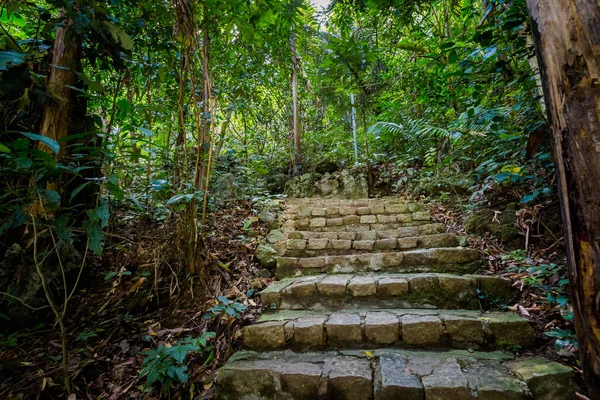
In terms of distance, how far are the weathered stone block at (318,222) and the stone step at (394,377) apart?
2.06 m

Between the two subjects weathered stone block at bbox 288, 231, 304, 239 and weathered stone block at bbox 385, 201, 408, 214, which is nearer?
weathered stone block at bbox 288, 231, 304, 239

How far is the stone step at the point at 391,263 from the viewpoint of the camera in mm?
2408

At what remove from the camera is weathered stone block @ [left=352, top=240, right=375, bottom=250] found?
9.73 feet

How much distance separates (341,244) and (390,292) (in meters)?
0.91

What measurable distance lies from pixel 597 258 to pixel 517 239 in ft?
5.46

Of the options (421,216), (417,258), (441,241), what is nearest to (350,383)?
(417,258)

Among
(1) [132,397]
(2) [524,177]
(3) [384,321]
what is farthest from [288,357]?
(2) [524,177]

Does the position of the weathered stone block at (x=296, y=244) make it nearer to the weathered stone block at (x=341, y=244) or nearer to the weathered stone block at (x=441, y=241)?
the weathered stone block at (x=341, y=244)

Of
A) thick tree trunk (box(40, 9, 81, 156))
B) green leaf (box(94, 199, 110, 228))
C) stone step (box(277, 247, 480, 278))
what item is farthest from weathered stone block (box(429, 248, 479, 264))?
thick tree trunk (box(40, 9, 81, 156))

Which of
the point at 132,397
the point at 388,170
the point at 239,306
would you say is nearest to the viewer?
the point at 132,397

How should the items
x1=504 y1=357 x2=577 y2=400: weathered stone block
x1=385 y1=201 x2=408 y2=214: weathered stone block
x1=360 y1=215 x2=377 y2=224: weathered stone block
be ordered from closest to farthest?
x1=504 y1=357 x2=577 y2=400: weathered stone block → x1=360 y1=215 x2=377 y2=224: weathered stone block → x1=385 y1=201 x2=408 y2=214: weathered stone block

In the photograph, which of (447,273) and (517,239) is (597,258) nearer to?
(447,273)

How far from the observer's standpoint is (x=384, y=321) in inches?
72.4

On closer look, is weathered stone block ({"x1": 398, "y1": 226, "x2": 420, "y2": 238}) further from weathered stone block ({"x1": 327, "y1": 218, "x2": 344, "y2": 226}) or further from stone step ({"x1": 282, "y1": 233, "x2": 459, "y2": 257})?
weathered stone block ({"x1": 327, "y1": 218, "x2": 344, "y2": 226})
